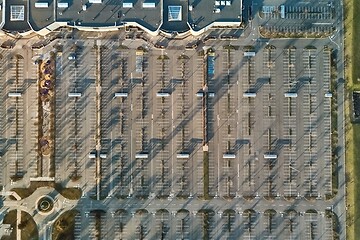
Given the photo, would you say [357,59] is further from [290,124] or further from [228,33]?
[228,33]

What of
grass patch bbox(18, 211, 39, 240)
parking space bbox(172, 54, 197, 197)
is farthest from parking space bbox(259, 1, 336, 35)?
grass patch bbox(18, 211, 39, 240)

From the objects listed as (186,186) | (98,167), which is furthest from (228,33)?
(98,167)

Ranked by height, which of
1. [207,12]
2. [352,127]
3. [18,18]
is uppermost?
[207,12]

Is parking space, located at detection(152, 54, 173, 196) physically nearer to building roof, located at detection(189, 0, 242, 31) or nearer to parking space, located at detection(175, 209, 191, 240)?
parking space, located at detection(175, 209, 191, 240)

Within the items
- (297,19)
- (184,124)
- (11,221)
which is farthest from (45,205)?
(297,19)

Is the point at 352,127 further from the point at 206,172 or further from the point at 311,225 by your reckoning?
the point at 206,172

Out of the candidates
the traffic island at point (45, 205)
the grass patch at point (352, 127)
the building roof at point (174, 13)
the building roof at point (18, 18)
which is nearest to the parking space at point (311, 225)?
the grass patch at point (352, 127)
